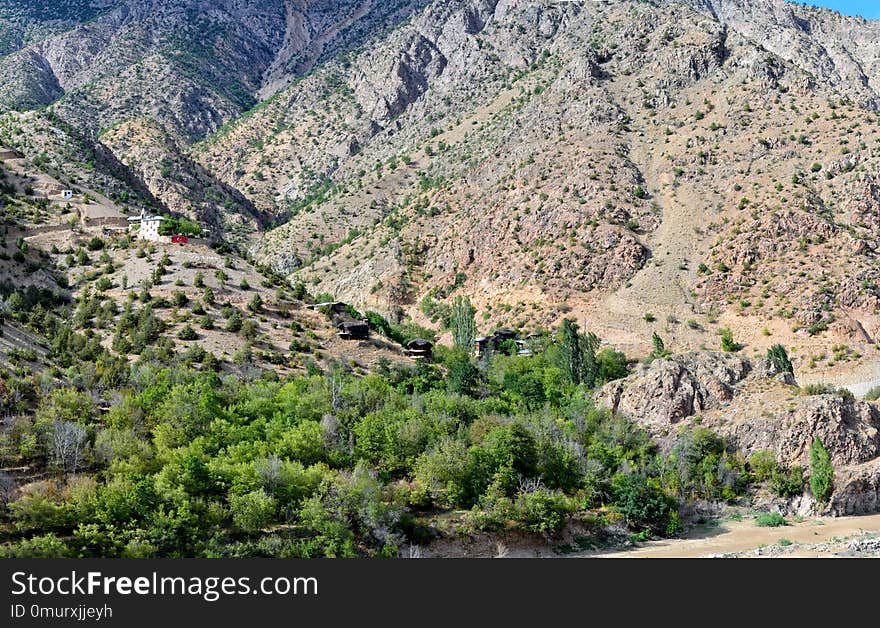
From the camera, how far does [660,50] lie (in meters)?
127

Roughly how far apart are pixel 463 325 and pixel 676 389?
1293 inches

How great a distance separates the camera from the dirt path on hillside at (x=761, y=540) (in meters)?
44.2

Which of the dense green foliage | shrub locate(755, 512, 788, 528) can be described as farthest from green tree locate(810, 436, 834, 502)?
the dense green foliage

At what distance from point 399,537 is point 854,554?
20340mm

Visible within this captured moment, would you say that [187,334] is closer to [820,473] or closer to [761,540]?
[761,540]

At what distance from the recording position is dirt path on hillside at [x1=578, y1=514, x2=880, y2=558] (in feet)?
145

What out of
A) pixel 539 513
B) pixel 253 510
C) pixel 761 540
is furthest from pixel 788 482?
pixel 253 510

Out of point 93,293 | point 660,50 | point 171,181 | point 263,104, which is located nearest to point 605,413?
point 93,293

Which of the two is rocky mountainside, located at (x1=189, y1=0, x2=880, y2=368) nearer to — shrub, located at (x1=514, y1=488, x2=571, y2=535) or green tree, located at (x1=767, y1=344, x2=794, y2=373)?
green tree, located at (x1=767, y1=344, x2=794, y2=373)

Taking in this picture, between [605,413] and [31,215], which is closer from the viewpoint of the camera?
[605,413]

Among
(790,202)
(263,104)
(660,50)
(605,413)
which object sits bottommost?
(605,413)

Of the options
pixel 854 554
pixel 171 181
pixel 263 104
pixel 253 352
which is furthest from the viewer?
pixel 263 104

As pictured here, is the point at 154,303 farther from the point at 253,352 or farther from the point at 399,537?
the point at 399,537

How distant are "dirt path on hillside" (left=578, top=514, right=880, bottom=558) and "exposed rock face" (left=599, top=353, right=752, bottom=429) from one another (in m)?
10.6
